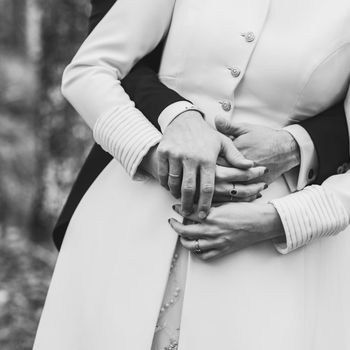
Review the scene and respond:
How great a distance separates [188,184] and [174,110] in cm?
19

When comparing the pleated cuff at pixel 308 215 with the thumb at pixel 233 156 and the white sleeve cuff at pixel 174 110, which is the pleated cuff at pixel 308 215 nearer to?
the thumb at pixel 233 156

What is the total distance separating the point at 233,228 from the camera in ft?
5.81

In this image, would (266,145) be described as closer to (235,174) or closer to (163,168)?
(235,174)

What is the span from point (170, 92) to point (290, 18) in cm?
32

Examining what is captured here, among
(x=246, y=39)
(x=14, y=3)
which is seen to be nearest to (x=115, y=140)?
(x=246, y=39)

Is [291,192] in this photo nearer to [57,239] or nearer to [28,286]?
[57,239]

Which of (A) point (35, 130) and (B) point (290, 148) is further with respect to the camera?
(A) point (35, 130)

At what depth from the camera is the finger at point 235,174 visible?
5.79 ft

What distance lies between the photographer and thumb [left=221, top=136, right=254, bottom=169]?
176cm

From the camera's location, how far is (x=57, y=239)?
2.21 metres

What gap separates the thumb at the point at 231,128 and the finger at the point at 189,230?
220 millimetres

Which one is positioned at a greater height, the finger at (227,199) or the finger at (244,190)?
the finger at (244,190)

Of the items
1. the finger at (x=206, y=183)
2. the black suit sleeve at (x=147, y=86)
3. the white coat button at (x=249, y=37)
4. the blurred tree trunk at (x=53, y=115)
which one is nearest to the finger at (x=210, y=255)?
the finger at (x=206, y=183)

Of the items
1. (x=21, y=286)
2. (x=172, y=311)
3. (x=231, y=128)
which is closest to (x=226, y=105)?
(x=231, y=128)
